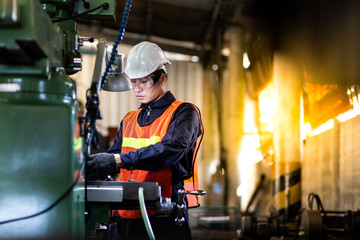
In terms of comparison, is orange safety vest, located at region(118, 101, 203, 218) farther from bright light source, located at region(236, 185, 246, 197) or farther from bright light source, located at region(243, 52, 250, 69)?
bright light source, located at region(236, 185, 246, 197)

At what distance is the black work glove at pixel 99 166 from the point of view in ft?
7.30

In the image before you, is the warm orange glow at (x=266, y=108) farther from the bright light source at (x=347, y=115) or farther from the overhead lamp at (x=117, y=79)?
the overhead lamp at (x=117, y=79)

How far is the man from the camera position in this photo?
241 centimetres

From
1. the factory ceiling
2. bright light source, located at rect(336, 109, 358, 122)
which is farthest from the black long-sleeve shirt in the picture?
the factory ceiling

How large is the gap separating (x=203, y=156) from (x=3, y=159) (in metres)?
9.36

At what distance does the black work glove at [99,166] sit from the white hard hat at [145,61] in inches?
35.1

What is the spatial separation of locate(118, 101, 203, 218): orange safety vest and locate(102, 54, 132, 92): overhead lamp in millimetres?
269

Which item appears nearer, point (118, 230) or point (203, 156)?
point (118, 230)

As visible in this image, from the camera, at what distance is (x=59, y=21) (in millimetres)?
2230

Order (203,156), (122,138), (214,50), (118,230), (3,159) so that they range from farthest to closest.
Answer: (203,156) → (214,50) → (122,138) → (118,230) → (3,159)

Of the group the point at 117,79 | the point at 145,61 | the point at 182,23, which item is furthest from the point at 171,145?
the point at 182,23

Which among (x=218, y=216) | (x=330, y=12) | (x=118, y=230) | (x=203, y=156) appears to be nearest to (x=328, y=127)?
(x=330, y=12)

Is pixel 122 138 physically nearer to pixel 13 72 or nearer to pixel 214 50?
pixel 13 72

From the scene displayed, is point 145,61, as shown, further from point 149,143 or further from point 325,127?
point 325,127
